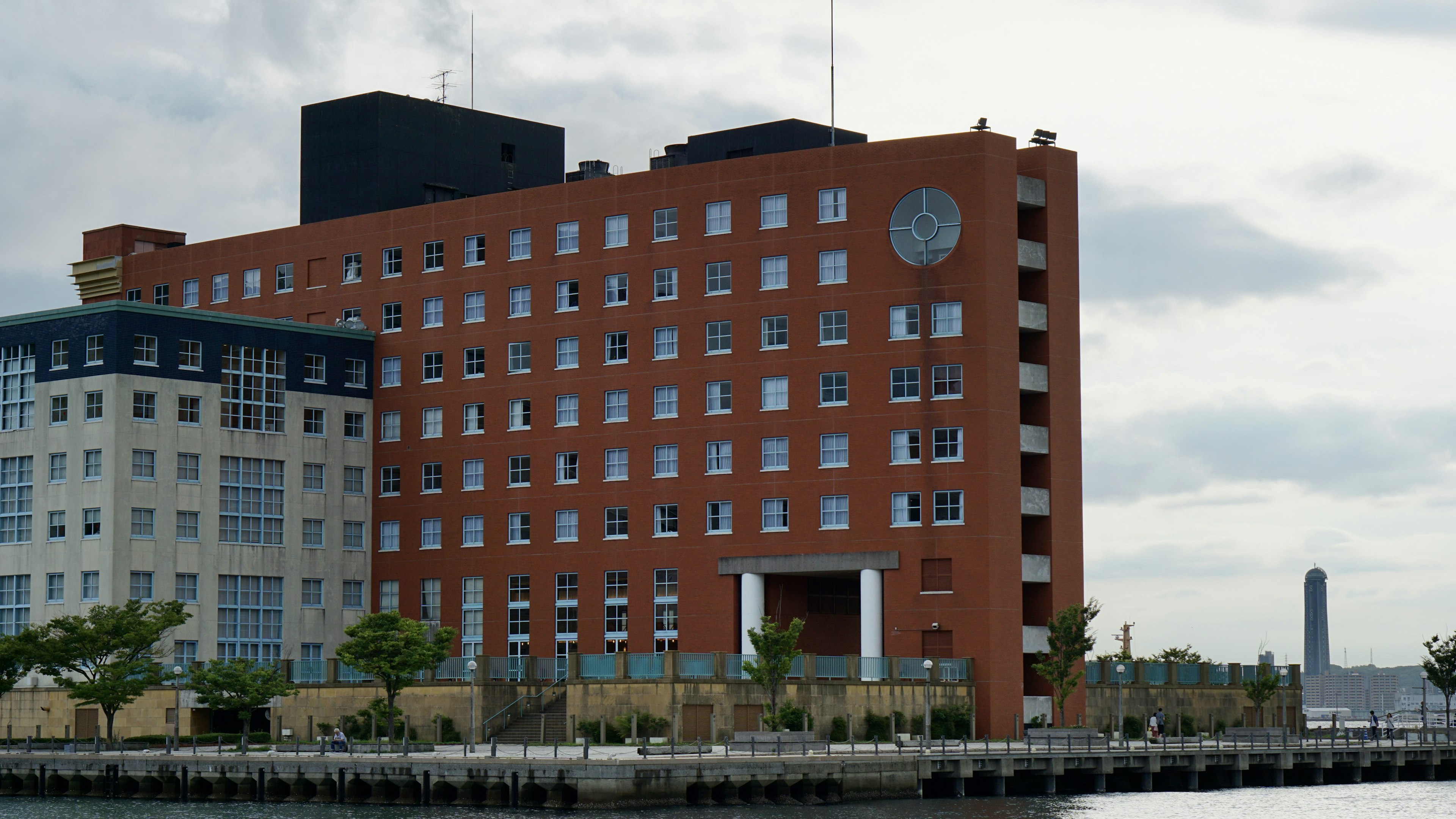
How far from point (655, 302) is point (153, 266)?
36.1 meters

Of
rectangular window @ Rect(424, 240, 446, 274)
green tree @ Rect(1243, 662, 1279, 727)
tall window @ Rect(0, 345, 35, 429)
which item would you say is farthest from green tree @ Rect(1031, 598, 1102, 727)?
tall window @ Rect(0, 345, 35, 429)

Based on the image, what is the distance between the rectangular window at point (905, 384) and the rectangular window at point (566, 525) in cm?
1876

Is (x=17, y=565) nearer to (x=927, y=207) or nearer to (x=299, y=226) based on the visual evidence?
(x=299, y=226)

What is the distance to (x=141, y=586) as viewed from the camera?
9438 cm

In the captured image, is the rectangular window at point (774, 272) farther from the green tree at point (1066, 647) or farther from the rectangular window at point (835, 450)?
the green tree at point (1066, 647)

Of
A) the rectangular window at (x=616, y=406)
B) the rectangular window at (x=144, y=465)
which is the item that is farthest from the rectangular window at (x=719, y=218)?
the rectangular window at (x=144, y=465)

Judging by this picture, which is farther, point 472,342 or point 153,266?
point 153,266

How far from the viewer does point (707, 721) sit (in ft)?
259

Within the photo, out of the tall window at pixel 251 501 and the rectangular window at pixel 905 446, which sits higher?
the rectangular window at pixel 905 446

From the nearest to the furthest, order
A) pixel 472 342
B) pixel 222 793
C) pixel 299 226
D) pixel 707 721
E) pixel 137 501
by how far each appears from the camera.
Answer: pixel 222 793, pixel 707 721, pixel 137 501, pixel 472 342, pixel 299 226

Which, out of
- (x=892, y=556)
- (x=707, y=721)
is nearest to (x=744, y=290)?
(x=892, y=556)

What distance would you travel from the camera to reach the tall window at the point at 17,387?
97062 millimetres

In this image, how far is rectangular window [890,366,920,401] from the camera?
294 feet

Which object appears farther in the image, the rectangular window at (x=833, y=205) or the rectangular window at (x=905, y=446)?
the rectangular window at (x=833, y=205)
